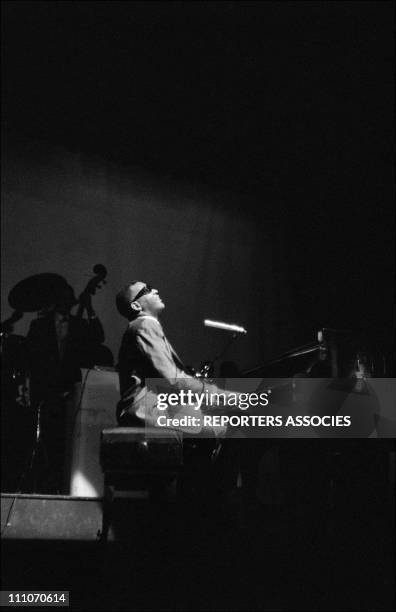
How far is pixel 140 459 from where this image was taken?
8.43ft

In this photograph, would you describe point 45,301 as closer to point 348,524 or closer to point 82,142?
point 82,142

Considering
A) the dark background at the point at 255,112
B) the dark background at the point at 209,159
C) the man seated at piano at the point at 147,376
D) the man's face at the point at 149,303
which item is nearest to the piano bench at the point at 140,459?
the man seated at piano at the point at 147,376

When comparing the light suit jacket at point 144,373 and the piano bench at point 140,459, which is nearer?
the piano bench at point 140,459

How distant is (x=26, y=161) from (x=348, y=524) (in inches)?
135

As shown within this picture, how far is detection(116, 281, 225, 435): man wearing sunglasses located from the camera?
290 centimetres

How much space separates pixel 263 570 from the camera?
7.50 feet

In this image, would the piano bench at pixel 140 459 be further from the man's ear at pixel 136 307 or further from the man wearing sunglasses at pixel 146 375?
the man's ear at pixel 136 307

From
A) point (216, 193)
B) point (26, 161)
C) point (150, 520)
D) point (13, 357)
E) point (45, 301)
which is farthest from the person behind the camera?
point (216, 193)

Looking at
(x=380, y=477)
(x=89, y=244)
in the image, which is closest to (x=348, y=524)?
(x=380, y=477)

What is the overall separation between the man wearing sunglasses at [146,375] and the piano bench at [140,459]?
0.23 meters

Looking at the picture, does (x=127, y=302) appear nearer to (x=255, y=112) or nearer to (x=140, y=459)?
(x=140, y=459)

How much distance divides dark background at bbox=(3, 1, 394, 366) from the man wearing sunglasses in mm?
1892

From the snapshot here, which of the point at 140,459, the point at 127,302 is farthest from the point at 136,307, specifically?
the point at 140,459

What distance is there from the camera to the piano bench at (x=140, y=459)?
102 inches
